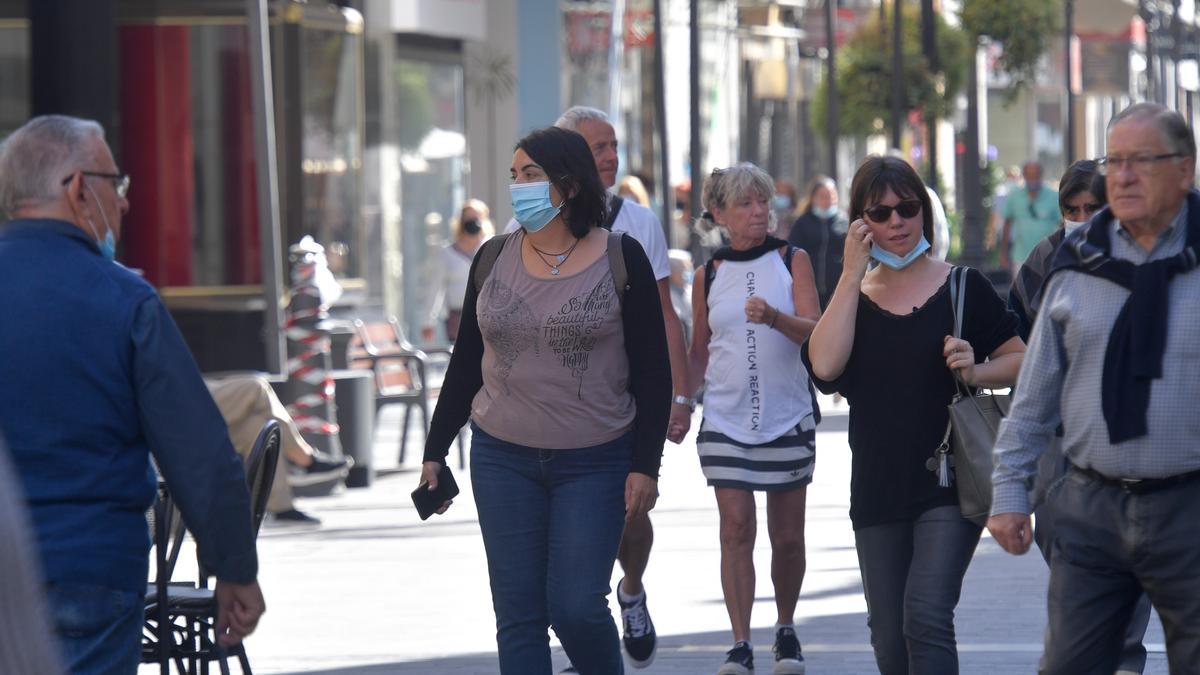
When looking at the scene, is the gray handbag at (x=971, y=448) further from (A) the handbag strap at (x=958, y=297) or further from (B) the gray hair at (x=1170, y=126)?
(B) the gray hair at (x=1170, y=126)

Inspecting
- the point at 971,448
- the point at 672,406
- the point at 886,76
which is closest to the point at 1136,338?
the point at 971,448

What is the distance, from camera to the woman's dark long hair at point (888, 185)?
6.07 metres

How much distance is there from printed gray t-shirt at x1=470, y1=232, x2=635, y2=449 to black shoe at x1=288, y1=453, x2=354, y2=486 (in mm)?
8171

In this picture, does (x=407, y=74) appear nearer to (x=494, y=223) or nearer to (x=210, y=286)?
(x=494, y=223)

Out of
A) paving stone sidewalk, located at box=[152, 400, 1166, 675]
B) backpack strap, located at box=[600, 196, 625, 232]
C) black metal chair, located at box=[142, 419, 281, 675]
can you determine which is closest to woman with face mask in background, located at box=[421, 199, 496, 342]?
paving stone sidewalk, located at box=[152, 400, 1166, 675]

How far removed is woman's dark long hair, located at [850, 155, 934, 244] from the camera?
6.07 metres

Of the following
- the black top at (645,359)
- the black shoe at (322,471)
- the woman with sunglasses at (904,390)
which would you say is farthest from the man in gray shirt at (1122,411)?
the black shoe at (322,471)

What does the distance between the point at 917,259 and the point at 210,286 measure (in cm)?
1383

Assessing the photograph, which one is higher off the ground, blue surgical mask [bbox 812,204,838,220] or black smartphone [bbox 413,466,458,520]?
blue surgical mask [bbox 812,204,838,220]

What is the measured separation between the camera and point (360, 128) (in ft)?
73.9

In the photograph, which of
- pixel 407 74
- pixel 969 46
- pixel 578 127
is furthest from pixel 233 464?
pixel 969 46

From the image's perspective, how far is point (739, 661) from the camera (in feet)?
24.4

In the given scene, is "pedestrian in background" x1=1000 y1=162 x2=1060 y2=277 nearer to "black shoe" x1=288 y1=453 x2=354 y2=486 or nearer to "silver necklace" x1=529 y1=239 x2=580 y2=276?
"black shoe" x1=288 y1=453 x2=354 y2=486

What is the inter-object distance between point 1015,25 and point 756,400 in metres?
21.2
